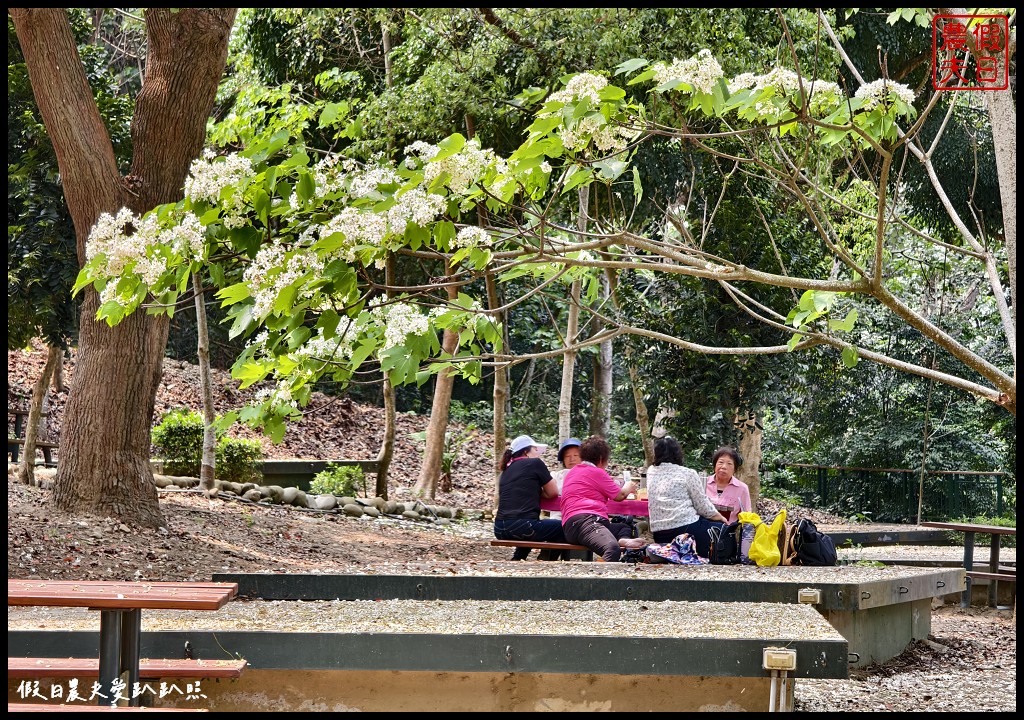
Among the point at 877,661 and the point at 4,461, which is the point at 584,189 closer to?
the point at 877,661

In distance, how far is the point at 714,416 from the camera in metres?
14.1

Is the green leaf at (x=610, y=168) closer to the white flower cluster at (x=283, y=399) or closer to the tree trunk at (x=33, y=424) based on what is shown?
the white flower cluster at (x=283, y=399)

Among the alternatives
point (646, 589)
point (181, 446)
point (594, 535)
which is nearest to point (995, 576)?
point (594, 535)

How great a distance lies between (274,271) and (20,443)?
37.7 ft

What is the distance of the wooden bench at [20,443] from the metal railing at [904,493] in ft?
38.9

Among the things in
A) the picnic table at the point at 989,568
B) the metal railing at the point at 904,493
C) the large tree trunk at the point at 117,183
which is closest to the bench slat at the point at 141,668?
the large tree trunk at the point at 117,183

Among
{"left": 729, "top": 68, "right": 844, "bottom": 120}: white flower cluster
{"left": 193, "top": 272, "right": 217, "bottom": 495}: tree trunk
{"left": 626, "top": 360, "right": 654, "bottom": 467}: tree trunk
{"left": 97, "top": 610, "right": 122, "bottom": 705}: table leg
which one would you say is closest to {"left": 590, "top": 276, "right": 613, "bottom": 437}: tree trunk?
{"left": 626, "top": 360, "right": 654, "bottom": 467}: tree trunk

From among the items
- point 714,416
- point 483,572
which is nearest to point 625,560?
point 483,572

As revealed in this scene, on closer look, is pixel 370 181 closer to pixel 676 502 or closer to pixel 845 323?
pixel 845 323

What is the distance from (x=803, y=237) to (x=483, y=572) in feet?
23.9

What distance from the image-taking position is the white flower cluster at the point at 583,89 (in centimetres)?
411

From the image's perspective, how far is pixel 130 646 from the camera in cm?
395

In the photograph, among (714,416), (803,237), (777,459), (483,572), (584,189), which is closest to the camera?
(483,572)

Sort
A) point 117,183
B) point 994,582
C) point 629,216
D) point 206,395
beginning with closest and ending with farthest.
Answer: point 117,183, point 994,582, point 629,216, point 206,395
